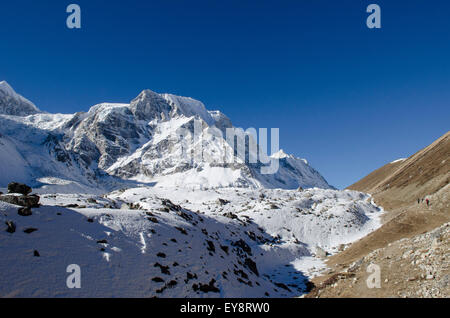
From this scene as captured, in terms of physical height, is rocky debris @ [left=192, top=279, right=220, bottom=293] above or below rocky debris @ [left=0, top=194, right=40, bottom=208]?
below

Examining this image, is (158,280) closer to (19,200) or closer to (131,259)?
(131,259)

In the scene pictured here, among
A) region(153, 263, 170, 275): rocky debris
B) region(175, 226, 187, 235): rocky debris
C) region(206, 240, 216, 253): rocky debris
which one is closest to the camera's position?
region(153, 263, 170, 275): rocky debris

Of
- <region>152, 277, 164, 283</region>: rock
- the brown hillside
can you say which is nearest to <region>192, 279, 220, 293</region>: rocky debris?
<region>152, 277, 164, 283</region>: rock

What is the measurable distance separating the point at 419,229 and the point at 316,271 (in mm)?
14386

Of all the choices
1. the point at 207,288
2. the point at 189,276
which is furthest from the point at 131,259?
the point at 207,288

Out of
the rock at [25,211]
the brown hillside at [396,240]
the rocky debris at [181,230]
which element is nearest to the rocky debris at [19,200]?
the rock at [25,211]

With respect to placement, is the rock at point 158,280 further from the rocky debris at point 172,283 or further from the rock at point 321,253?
the rock at point 321,253

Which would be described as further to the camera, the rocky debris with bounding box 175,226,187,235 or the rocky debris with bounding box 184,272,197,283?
the rocky debris with bounding box 175,226,187,235

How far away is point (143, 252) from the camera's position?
18.8 m

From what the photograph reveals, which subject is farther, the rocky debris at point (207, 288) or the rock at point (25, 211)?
the rocky debris at point (207, 288)

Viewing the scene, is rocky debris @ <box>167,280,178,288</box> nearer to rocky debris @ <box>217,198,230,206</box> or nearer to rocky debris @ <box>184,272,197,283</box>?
rocky debris @ <box>184,272,197,283</box>
